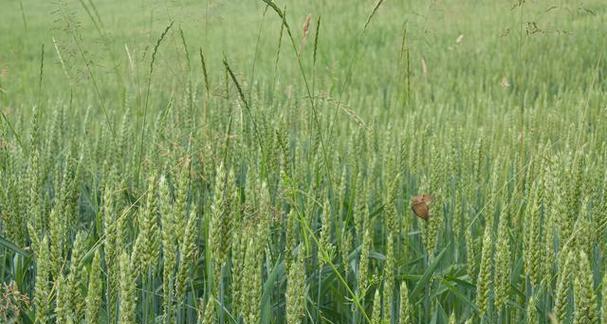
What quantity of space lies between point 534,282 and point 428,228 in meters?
0.31

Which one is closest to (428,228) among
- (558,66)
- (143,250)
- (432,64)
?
(143,250)

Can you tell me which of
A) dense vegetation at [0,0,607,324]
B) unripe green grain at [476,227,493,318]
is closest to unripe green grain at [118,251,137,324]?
dense vegetation at [0,0,607,324]

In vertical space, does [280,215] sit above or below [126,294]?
below

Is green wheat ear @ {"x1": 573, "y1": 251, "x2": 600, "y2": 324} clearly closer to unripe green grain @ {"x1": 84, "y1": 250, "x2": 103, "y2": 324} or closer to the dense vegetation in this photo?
the dense vegetation

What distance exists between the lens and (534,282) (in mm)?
1155

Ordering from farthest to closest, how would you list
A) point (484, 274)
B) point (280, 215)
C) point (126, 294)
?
point (280, 215)
point (484, 274)
point (126, 294)

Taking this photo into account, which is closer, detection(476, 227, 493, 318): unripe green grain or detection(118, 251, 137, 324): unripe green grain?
detection(118, 251, 137, 324): unripe green grain

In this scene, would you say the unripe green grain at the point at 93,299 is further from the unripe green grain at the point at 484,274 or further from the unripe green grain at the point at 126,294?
the unripe green grain at the point at 484,274

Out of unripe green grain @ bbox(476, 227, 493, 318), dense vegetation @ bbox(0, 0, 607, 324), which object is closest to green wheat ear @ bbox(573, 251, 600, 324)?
dense vegetation @ bbox(0, 0, 607, 324)

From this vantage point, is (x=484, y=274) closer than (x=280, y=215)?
Yes

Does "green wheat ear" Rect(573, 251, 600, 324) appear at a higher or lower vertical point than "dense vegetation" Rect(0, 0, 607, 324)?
higher

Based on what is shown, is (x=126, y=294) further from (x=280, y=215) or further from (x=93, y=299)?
(x=280, y=215)

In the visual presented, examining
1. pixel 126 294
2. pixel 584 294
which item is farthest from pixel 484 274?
pixel 126 294

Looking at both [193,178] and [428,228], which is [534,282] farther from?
[193,178]
